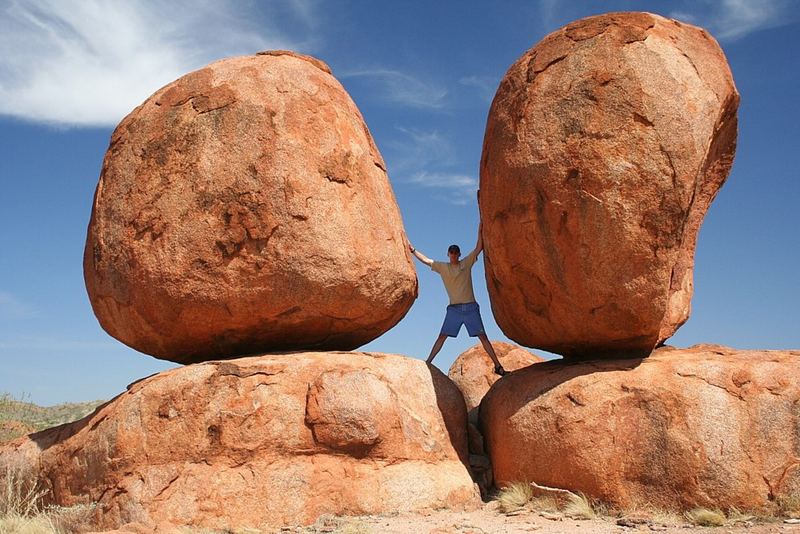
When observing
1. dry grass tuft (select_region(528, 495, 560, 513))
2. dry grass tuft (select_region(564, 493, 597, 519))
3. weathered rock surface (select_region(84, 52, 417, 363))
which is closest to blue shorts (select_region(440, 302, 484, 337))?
weathered rock surface (select_region(84, 52, 417, 363))

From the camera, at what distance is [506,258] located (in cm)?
693

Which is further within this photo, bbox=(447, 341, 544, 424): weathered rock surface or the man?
bbox=(447, 341, 544, 424): weathered rock surface

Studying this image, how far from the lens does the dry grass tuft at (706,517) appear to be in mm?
5852

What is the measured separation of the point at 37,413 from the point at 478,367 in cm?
1505

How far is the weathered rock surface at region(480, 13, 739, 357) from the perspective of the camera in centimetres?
623

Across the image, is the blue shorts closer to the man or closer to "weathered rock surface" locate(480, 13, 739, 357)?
the man

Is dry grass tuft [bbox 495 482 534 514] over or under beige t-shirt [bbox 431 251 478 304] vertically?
under

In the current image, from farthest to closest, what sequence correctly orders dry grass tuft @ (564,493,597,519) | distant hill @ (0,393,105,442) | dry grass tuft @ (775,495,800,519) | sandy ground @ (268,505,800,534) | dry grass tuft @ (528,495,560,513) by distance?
distant hill @ (0,393,105,442), dry grass tuft @ (528,495,560,513), dry grass tuft @ (564,493,597,519), dry grass tuft @ (775,495,800,519), sandy ground @ (268,505,800,534)

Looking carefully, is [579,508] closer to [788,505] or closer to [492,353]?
[788,505]

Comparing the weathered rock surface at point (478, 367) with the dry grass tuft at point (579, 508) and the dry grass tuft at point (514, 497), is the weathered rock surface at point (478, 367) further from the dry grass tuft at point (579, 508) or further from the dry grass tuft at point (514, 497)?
the dry grass tuft at point (579, 508)

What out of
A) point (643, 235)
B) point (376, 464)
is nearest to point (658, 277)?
point (643, 235)

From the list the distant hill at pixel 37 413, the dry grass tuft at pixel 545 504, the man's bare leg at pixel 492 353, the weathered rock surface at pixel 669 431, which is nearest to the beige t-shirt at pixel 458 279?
the man's bare leg at pixel 492 353

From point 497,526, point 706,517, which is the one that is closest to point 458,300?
point 497,526

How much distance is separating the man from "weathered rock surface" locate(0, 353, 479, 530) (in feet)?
4.83
